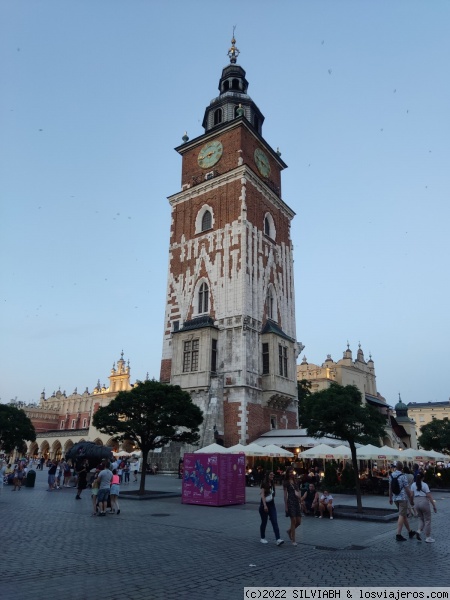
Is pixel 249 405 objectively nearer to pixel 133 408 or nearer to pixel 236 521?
pixel 133 408

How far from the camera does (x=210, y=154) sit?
4425cm

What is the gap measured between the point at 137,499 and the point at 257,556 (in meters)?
12.4

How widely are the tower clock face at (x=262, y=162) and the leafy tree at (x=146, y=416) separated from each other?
27871mm

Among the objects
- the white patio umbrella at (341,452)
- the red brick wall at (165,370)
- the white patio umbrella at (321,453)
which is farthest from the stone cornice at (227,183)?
the white patio umbrella at (341,452)

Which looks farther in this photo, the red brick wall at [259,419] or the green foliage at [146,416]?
the red brick wall at [259,419]

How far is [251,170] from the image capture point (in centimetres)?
4106

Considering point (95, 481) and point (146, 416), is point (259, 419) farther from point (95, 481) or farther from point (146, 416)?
point (95, 481)

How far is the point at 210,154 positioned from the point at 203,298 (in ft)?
48.5

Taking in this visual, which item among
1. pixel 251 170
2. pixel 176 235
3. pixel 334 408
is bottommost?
pixel 334 408

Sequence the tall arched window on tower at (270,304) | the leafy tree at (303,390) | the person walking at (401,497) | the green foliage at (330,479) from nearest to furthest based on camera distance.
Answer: the person walking at (401,497) < the green foliage at (330,479) < the tall arched window on tower at (270,304) < the leafy tree at (303,390)

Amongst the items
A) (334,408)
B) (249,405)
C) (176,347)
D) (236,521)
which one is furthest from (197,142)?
(236,521)

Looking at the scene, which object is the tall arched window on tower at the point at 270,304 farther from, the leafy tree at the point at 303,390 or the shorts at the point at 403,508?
the shorts at the point at 403,508

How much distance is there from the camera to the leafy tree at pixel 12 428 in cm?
3691

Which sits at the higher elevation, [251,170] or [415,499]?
[251,170]
